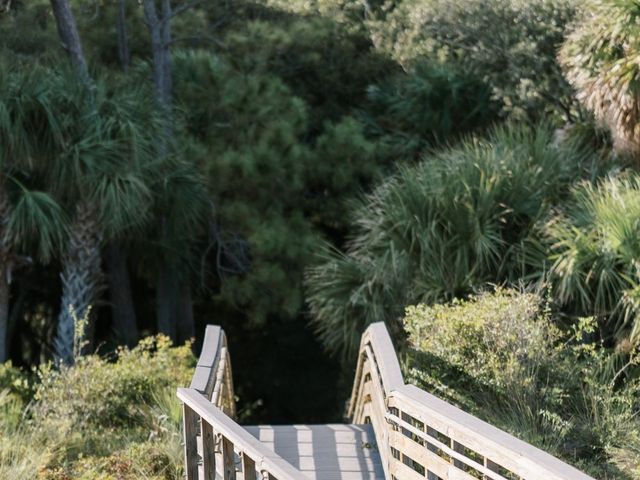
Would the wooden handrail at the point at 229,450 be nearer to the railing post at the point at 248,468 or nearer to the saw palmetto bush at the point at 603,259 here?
the railing post at the point at 248,468

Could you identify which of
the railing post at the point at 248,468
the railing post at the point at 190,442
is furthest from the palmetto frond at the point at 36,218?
the railing post at the point at 248,468

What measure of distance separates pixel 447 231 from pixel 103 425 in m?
4.52

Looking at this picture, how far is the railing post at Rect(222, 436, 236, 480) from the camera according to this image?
604 centimetres

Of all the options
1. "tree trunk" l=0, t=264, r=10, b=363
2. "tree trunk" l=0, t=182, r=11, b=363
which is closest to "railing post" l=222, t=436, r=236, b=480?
"tree trunk" l=0, t=182, r=11, b=363

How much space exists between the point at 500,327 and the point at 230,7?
13.4 meters

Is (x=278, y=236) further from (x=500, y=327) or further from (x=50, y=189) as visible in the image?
(x=500, y=327)

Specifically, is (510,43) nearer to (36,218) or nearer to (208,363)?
(36,218)

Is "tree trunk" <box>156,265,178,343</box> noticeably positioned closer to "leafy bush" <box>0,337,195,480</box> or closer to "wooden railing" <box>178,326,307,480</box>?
"leafy bush" <box>0,337,195,480</box>

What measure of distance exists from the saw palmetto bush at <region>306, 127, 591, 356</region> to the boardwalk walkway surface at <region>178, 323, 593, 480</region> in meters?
2.40

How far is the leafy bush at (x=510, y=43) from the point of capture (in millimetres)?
17125

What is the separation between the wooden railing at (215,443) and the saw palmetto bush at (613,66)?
6.18m

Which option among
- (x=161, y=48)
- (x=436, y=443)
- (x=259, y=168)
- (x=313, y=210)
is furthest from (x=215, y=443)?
(x=313, y=210)

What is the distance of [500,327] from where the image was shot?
907 cm

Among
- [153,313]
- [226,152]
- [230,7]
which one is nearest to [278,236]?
[226,152]
